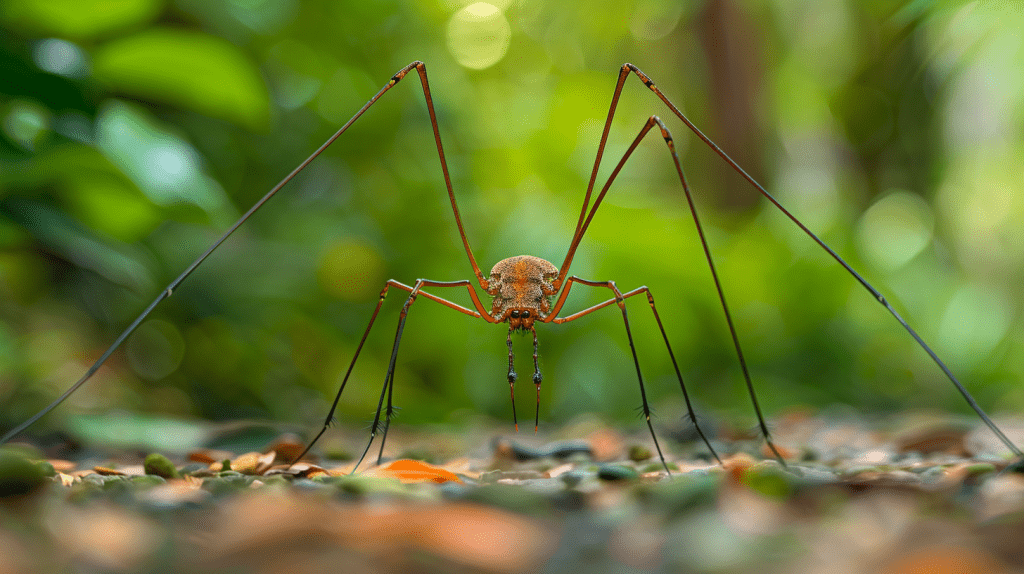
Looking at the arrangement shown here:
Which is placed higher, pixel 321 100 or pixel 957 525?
pixel 321 100

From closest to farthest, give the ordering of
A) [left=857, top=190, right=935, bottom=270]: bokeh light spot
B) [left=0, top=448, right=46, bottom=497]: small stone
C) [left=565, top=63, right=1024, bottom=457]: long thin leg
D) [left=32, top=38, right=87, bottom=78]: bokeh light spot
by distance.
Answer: [left=0, top=448, right=46, bottom=497]: small stone, [left=565, top=63, right=1024, bottom=457]: long thin leg, [left=32, top=38, right=87, bottom=78]: bokeh light spot, [left=857, top=190, right=935, bottom=270]: bokeh light spot

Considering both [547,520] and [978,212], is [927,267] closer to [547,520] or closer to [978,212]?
[978,212]

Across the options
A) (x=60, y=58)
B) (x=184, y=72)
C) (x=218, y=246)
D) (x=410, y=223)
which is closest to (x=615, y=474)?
(x=218, y=246)

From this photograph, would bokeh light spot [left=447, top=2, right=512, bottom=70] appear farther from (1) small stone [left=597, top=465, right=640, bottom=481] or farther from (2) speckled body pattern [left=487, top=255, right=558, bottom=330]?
(1) small stone [left=597, top=465, right=640, bottom=481]

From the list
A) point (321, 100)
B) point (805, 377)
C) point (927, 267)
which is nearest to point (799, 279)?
point (805, 377)

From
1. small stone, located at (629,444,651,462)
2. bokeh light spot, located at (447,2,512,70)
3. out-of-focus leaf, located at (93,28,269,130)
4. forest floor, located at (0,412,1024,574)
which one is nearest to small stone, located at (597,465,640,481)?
forest floor, located at (0,412,1024,574)

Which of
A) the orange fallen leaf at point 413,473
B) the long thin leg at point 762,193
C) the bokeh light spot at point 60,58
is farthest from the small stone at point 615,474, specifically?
the bokeh light spot at point 60,58
